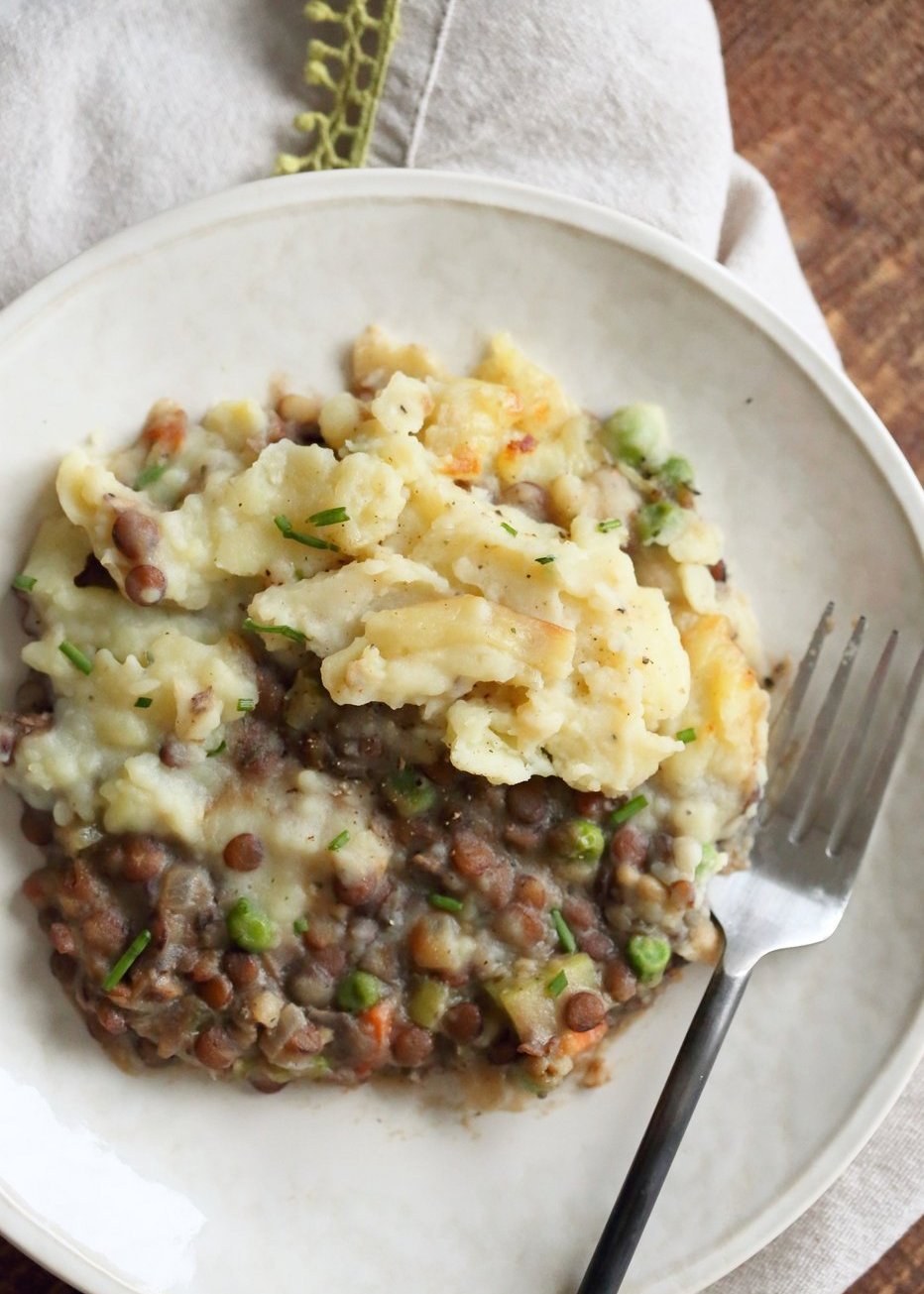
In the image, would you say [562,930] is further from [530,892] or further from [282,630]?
[282,630]

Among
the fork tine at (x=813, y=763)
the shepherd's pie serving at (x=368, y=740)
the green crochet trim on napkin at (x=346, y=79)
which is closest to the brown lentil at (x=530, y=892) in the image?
the shepherd's pie serving at (x=368, y=740)

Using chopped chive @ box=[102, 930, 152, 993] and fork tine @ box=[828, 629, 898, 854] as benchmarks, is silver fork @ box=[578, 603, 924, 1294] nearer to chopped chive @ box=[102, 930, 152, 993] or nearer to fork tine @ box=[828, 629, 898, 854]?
fork tine @ box=[828, 629, 898, 854]

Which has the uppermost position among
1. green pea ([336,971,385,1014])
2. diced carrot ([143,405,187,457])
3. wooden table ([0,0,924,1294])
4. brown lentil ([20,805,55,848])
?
wooden table ([0,0,924,1294])

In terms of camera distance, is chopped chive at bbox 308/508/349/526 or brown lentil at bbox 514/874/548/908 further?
brown lentil at bbox 514/874/548/908

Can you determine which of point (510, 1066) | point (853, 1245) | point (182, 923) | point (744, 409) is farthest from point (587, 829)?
point (853, 1245)

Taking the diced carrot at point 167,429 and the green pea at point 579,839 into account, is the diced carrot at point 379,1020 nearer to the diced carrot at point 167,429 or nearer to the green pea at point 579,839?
the green pea at point 579,839

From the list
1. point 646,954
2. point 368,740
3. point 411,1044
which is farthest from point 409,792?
point 646,954

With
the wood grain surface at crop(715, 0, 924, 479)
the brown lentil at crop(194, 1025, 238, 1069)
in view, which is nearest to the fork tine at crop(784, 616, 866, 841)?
the wood grain surface at crop(715, 0, 924, 479)
